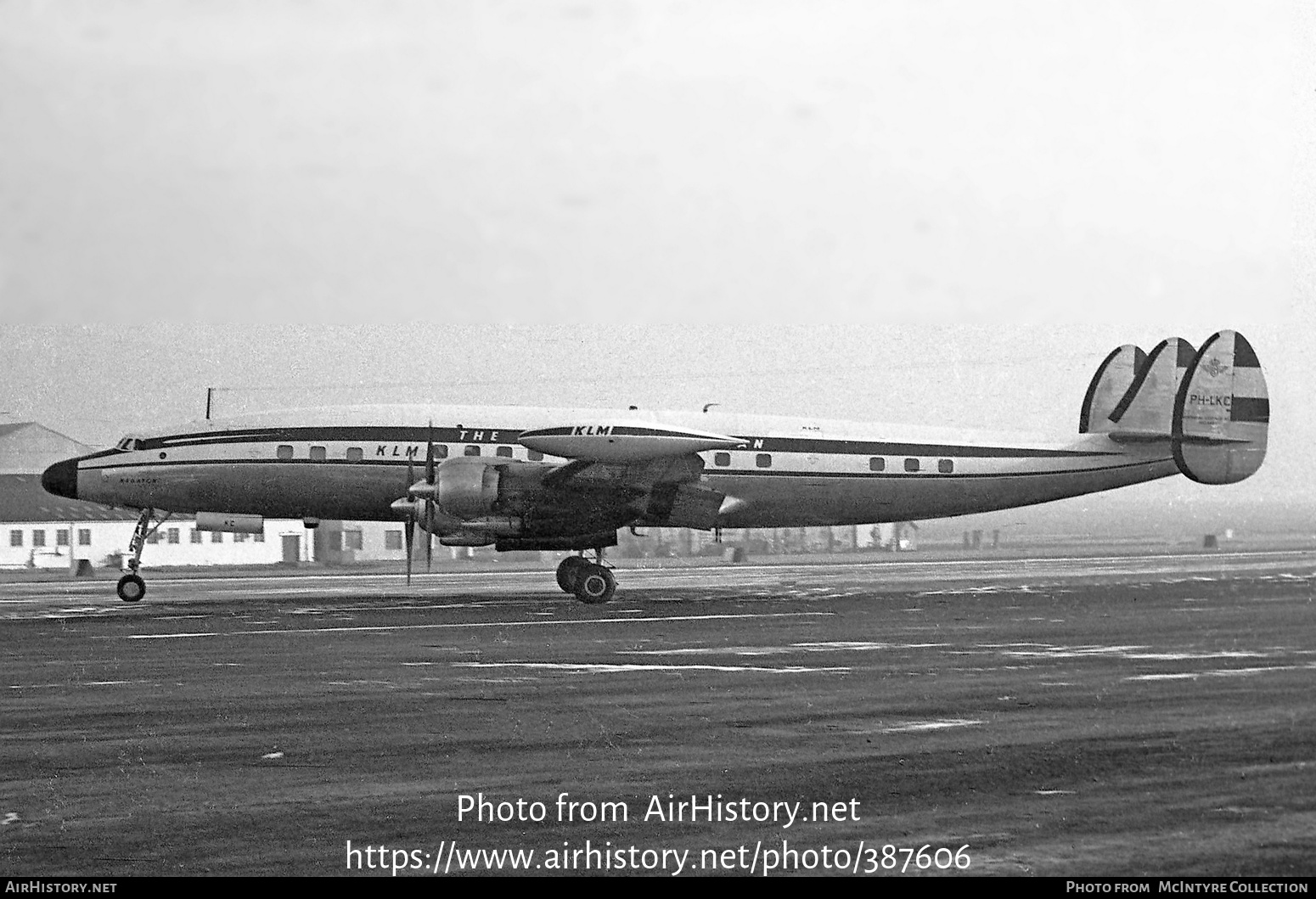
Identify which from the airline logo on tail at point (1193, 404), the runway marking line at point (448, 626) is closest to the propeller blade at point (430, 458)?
the runway marking line at point (448, 626)

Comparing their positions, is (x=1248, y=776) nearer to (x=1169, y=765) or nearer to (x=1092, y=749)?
(x=1169, y=765)

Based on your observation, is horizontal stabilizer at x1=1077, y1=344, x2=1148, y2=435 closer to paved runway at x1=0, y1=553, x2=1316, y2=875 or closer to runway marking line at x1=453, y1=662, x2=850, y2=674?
paved runway at x1=0, y1=553, x2=1316, y2=875

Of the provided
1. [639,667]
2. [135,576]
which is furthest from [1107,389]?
[135,576]

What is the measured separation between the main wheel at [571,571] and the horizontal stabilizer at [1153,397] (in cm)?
1438

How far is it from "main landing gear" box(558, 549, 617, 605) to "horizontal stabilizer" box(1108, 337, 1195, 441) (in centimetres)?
1403

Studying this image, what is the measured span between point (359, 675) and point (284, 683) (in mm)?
1173

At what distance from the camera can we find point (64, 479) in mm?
39531

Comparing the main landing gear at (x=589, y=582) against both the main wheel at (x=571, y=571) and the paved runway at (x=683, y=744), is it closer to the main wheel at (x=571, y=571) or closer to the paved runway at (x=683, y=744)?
the main wheel at (x=571, y=571)

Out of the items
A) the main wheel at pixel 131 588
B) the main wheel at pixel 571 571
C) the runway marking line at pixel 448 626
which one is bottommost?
the main wheel at pixel 131 588

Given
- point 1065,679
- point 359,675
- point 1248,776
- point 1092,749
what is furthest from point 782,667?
point 1248,776

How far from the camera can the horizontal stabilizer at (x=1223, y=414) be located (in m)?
19.5

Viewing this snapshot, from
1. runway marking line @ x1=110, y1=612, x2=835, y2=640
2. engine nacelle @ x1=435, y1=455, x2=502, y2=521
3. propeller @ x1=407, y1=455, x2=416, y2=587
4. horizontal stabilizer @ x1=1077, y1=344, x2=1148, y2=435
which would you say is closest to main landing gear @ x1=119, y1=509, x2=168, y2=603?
propeller @ x1=407, y1=455, x2=416, y2=587

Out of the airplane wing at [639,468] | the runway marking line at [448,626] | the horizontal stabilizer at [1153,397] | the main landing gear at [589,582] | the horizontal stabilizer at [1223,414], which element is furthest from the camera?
the horizontal stabilizer at [1153,397]

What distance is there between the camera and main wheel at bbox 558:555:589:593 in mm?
36688
